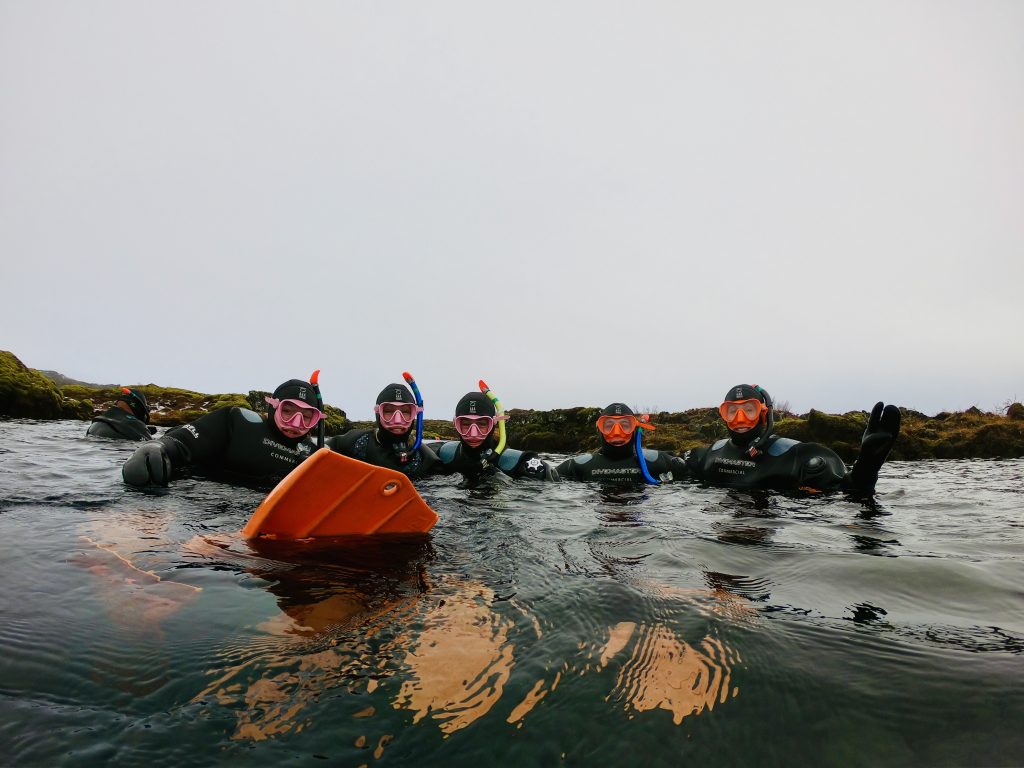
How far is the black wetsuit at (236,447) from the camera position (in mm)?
6316

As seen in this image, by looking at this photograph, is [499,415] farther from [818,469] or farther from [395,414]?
[818,469]

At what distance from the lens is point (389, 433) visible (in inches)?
295

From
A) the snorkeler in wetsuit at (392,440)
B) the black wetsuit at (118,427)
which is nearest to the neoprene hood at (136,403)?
the black wetsuit at (118,427)

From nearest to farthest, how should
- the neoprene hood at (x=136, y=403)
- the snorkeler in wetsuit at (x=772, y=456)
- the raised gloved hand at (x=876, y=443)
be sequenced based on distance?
the raised gloved hand at (x=876, y=443) → the snorkeler in wetsuit at (x=772, y=456) → the neoprene hood at (x=136, y=403)

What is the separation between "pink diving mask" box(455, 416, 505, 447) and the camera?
7727mm

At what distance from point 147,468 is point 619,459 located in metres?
6.24

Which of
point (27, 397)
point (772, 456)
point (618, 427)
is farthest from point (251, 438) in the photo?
point (27, 397)

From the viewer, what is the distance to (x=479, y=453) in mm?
8000

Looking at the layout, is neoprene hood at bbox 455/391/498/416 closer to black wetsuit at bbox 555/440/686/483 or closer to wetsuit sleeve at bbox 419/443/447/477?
wetsuit sleeve at bbox 419/443/447/477

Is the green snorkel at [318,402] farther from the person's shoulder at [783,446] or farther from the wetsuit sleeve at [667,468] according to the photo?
the person's shoulder at [783,446]

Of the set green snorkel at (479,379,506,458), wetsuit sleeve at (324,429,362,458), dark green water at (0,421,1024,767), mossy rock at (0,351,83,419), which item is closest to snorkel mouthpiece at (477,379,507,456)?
green snorkel at (479,379,506,458)

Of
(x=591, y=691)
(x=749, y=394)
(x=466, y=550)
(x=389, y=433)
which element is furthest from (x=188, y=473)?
(x=749, y=394)

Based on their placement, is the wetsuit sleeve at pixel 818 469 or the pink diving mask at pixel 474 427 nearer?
the wetsuit sleeve at pixel 818 469

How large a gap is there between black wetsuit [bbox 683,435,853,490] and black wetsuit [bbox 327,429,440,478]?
4444 mm
